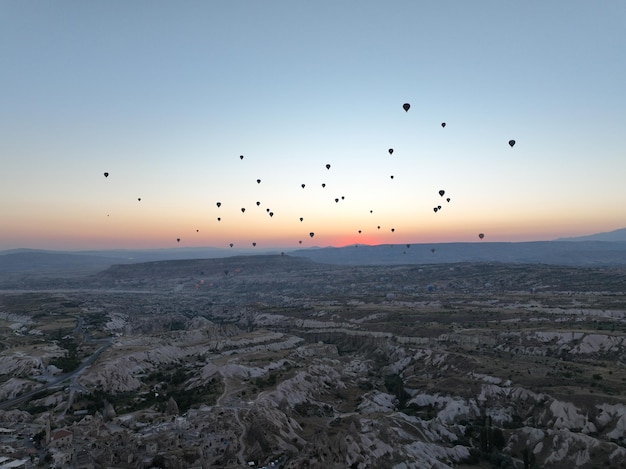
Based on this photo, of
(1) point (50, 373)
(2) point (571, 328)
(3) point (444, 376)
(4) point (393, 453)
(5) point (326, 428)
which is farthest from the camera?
(2) point (571, 328)

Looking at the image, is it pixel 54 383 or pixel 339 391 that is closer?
pixel 339 391

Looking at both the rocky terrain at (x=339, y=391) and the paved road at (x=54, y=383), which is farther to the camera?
the paved road at (x=54, y=383)

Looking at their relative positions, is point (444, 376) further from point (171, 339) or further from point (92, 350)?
point (92, 350)

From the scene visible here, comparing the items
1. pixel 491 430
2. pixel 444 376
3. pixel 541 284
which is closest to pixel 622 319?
pixel 444 376

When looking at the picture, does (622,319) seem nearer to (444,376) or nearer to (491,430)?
(444,376)

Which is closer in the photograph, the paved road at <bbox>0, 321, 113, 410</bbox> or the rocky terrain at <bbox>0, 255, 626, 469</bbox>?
the rocky terrain at <bbox>0, 255, 626, 469</bbox>

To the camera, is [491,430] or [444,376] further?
[444,376]

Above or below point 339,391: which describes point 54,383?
above

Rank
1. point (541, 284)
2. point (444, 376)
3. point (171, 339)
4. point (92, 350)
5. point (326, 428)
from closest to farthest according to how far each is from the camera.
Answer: point (326, 428)
point (444, 376)
point (92, 350)
point (171, 339)
point (541, 284)
